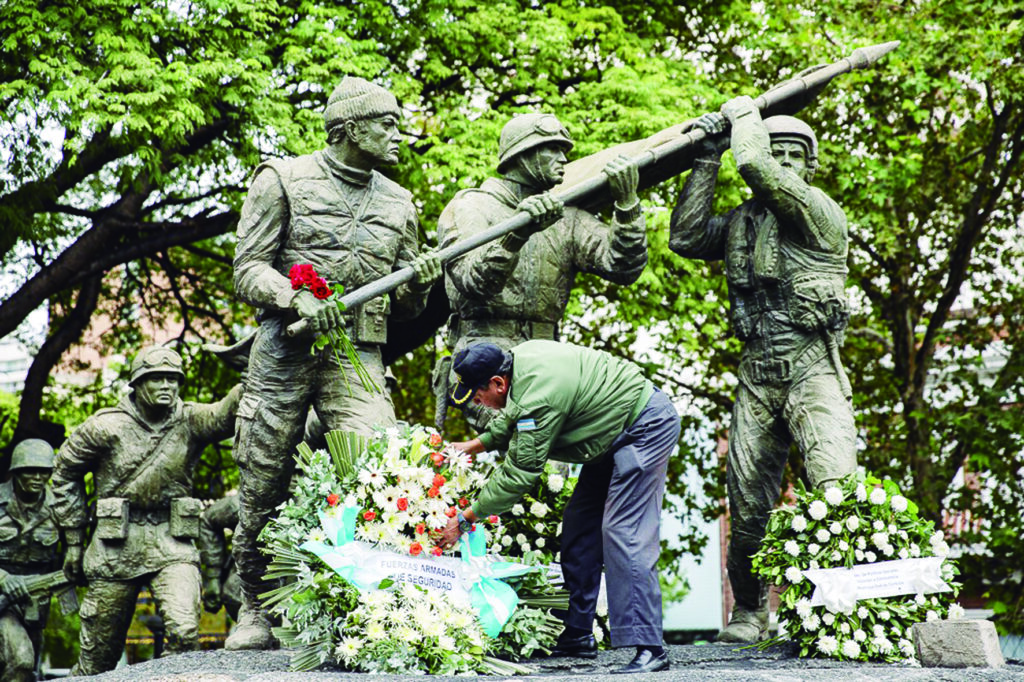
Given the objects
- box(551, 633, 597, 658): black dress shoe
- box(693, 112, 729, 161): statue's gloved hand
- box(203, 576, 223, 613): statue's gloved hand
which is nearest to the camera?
box(551, 633, 597, 658): black dress shoe

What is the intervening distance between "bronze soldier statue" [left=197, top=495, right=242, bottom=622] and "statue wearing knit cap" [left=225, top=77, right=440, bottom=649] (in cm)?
647

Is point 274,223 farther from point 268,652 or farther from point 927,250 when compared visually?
point 927,250

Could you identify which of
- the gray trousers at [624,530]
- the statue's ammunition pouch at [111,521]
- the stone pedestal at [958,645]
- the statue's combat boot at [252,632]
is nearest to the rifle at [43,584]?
the statue's ammunition pouch at [111,521]

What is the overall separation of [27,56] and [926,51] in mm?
8903

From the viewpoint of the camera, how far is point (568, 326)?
16031mm

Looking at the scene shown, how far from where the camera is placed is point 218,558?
14289mm

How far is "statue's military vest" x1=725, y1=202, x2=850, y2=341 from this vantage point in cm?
757

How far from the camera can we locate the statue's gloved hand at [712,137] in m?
7.93

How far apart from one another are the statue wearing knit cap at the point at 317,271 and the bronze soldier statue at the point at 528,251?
369 mm

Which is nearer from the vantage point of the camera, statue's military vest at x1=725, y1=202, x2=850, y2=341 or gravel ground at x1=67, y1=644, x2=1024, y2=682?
gravel ground at x1=67, y1=644, x2=1024, y2=682

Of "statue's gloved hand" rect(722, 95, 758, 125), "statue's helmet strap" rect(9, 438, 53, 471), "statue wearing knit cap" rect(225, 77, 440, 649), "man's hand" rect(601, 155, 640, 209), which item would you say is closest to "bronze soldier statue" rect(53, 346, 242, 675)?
"statue's helmet strap" rect(9, 438, 53, 471)

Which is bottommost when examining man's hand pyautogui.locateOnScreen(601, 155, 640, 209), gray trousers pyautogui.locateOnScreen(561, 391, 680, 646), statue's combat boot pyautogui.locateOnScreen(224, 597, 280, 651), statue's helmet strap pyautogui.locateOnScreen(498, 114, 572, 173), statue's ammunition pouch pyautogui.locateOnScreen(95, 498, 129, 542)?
statue's combat boot pyautogui.locateOnScreen(224, 597, 280, 651)

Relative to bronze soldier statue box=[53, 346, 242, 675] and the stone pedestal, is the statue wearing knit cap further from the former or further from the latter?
the stone pedestal

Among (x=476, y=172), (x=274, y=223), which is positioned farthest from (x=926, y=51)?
(x=274, y=223)
